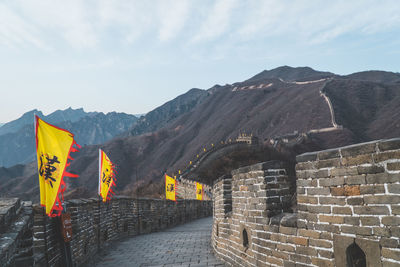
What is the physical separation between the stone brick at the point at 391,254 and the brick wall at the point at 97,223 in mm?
3681

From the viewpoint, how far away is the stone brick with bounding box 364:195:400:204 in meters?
2.59

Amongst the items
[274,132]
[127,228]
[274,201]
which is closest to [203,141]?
[274,132]

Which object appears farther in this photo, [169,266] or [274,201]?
[169,266]

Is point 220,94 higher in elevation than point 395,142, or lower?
higher

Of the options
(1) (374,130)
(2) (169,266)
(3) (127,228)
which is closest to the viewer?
(2) (169,266)

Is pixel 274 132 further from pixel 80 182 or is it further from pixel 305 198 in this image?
pixel 305 198

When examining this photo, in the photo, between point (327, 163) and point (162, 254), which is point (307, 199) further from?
point (162, 254)

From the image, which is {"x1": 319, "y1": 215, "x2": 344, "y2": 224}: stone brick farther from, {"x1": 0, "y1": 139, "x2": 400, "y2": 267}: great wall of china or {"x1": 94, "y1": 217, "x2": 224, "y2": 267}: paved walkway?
{"x1": 94, "y1": 217, "x2": 224, "y2": 267}: paved walkway

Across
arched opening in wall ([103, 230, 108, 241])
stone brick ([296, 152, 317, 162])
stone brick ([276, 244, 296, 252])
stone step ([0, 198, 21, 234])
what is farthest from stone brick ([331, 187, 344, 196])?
arched opening in wall ([103, 230, 108, 241])

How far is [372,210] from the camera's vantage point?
2754 mm

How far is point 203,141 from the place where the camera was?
325 feet

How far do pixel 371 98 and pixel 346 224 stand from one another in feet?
318

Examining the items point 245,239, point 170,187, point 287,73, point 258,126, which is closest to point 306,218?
point 245,239

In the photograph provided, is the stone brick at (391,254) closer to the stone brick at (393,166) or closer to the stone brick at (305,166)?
the stone brick at (393,166)
